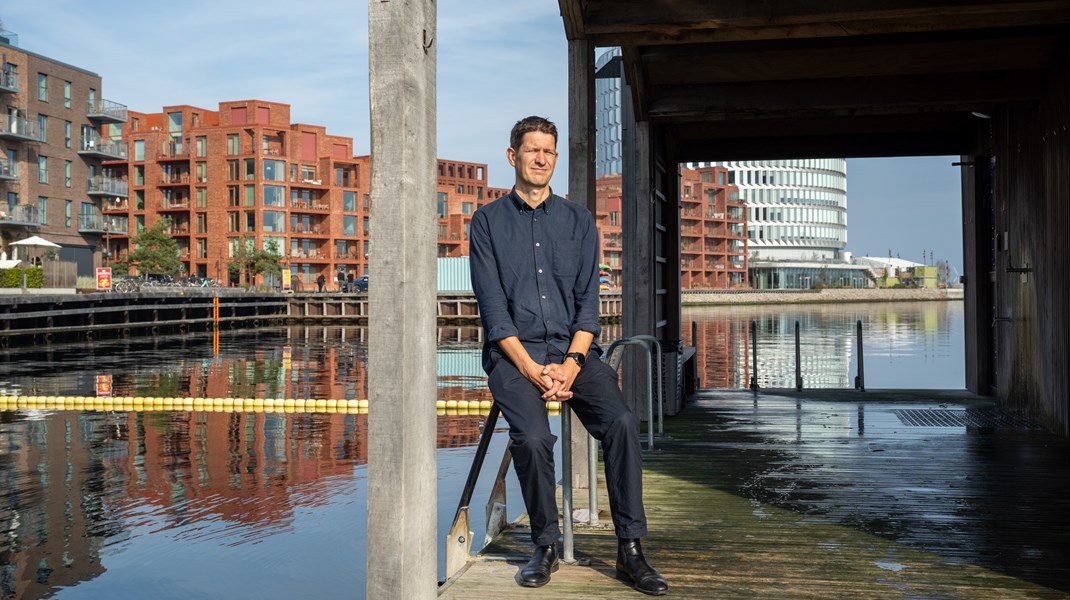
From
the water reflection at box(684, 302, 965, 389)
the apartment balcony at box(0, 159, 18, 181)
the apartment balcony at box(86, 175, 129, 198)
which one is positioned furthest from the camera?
the apartment balcony at box(86, 175, 129, 198)

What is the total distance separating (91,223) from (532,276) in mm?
63488

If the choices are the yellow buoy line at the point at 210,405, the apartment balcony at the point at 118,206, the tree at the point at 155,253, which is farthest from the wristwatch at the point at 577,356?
the apartment balcony at the point at 118,206

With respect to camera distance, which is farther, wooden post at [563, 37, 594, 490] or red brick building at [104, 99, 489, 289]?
red brick building at [104, 99, 489, 289]

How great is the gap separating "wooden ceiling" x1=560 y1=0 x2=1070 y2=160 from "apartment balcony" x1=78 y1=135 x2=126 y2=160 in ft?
194

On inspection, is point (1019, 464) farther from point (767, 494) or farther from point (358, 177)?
point (358, 177)

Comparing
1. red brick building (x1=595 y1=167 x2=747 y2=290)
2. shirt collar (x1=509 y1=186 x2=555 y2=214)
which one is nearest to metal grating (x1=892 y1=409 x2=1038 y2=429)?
shirt collar (x1=509 y1=186 x2=555 y2=214)

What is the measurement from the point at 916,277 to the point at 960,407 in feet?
473

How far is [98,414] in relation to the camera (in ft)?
52.0

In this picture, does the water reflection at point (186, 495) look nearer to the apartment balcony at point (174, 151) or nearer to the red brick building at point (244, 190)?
the red brick building at point (244, 190)

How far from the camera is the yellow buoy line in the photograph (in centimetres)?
1644

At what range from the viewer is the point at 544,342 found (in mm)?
4254

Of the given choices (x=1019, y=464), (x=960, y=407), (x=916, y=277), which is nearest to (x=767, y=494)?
(x=1019, y=464)

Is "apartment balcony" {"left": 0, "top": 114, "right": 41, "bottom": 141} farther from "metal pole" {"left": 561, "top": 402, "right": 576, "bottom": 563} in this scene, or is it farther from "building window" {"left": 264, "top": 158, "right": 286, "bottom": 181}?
"metal pole" {"left": 561, "top": 402, "right": 576, "bottom": 563}

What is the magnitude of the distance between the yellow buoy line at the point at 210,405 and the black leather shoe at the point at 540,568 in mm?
11765
